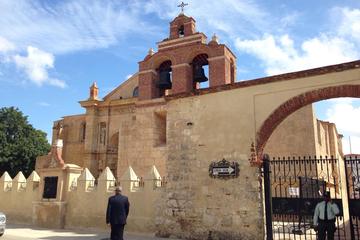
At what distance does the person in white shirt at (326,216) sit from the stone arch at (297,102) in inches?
80.6

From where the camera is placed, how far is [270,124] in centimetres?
956

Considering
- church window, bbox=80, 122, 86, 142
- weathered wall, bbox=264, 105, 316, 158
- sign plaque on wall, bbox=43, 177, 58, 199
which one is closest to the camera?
sign plaque on wall, bbox=43, 177, 58, 199

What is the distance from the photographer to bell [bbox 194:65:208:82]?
63.8ft

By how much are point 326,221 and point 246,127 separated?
3.24 meters

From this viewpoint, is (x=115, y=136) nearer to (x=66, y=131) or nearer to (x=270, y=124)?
(x=66, y=131)

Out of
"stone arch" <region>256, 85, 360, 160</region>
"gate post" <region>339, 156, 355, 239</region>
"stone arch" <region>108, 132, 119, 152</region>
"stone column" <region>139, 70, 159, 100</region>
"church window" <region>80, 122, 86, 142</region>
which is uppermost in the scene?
"stone column" <region>139, 70, 159, 100</region>

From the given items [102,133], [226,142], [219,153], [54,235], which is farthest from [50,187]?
[102,133]

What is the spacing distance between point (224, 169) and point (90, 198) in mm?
5593

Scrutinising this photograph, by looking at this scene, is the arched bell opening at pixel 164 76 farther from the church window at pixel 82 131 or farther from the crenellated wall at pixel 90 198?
the church window at pixel 82 131

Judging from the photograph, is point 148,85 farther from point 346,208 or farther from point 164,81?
point 346,208

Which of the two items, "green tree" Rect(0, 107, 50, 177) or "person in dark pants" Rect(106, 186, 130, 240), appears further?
"green tree" Rect(0, 107, 50, 177)

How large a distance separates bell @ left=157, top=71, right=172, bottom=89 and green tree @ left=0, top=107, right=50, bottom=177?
18.5 m

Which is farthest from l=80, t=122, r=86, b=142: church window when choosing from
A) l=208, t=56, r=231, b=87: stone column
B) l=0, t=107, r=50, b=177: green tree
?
l=208, t=56, r=231, b=87: stone column

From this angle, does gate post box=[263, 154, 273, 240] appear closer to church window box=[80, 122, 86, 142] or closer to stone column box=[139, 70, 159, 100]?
stone column box=[139, 70, 159, 100]
